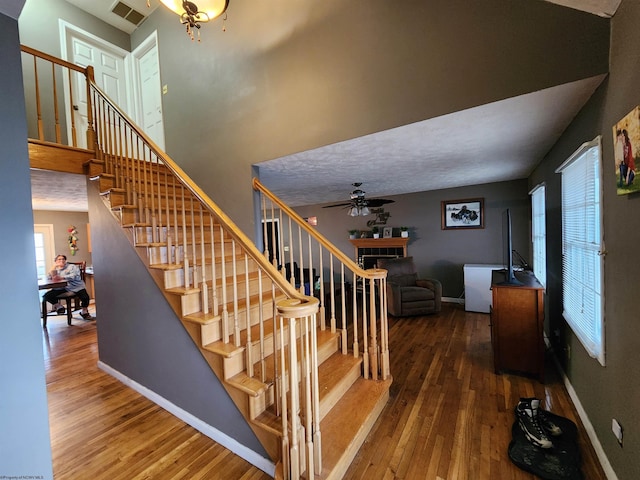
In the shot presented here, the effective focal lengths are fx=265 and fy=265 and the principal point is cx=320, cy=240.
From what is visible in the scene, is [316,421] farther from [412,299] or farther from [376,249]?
[376,249]

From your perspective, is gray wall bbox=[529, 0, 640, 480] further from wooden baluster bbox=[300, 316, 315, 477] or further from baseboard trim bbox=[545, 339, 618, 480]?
wooden baluster bbox=[300, 316, 315, 477]

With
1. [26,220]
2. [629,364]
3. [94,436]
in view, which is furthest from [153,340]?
[629,364]

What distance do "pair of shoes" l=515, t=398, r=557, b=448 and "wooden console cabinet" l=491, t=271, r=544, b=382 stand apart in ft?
1.66

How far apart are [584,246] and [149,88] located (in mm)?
5845

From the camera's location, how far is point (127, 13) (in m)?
4.16

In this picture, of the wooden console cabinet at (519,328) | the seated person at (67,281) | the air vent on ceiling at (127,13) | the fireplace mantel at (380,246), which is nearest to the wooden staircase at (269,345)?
the wooden console cabinet at (519,328)

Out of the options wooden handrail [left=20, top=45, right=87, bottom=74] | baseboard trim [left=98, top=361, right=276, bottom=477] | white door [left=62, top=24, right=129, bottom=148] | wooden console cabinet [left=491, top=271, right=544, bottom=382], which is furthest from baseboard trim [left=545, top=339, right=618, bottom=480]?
white door [left=62, top=24, right=129, bottom=148]

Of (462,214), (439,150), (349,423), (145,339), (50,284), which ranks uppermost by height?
(439,150)

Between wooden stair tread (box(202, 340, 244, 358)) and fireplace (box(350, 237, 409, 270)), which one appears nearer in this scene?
wooden stair tread (box(202, 340, 244, 358))

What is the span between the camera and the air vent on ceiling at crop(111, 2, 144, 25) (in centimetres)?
402

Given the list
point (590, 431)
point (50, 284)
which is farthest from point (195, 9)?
point (50, 284)

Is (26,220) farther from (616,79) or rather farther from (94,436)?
(616,79)

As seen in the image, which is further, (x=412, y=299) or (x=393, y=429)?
(x=412, y=299)

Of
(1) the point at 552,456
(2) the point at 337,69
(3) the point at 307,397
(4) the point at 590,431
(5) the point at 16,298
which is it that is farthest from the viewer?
(2) the point at 337,69
